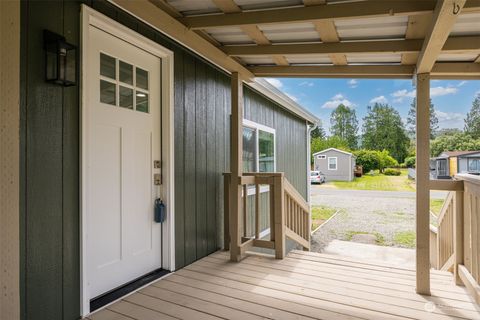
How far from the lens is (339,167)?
26141 mm

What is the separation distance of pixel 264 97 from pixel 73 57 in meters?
3.94

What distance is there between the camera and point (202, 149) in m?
3.45

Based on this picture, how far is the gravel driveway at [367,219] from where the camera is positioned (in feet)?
28.0

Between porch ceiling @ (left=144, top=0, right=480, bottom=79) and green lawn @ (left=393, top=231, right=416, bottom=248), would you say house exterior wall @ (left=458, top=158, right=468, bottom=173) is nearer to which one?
green lawn @ (left=393, top=231, right=416, bottom=248)

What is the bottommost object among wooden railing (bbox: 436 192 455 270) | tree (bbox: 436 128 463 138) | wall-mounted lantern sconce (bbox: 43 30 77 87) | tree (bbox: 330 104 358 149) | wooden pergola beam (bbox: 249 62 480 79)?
wooden railing (bbox: 436 192 455 270)

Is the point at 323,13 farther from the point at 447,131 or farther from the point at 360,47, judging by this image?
the point at 447,131

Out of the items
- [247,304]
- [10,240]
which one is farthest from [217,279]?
[10,240]

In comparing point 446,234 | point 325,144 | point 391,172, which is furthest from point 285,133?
point 325,144

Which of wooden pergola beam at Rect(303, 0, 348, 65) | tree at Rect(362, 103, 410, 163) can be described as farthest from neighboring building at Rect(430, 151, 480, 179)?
wooden pergola beam at Rect(303, 0, 348, 65)

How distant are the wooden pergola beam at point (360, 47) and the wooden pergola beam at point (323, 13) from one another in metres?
0.54

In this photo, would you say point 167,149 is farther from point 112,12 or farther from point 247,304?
point 247,304

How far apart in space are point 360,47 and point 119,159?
7.14 feet

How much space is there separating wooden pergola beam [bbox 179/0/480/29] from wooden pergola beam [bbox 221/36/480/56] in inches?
21.3

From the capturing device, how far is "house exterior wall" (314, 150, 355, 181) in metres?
25.8
